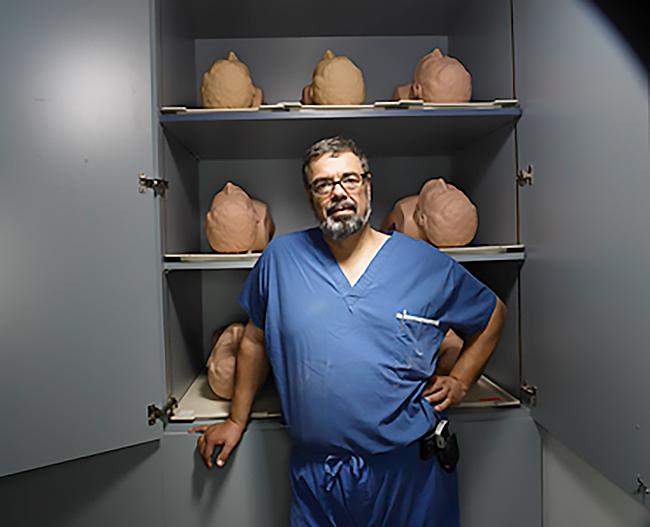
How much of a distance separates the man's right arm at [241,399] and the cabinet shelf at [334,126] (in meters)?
0.59

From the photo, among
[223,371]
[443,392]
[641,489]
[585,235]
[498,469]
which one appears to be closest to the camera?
[641,489]

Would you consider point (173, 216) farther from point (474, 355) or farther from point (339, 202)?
point (474, 355)

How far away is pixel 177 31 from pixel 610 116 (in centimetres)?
128

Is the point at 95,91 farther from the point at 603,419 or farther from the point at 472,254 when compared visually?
the point at 603,419

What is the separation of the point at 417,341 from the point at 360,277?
0.66ft

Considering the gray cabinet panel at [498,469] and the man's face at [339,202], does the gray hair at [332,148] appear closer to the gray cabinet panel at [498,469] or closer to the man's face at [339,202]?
the man's face at [339,202]

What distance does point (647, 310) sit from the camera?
89cm

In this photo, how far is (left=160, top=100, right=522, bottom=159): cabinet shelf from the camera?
4.40 ft

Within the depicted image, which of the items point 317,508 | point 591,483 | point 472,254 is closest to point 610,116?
point 472,254

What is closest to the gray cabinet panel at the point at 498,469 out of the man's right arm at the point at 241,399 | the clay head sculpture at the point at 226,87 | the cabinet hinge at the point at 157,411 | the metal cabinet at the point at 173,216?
the metal cabinet at the point at 173,216

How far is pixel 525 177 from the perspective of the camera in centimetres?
134

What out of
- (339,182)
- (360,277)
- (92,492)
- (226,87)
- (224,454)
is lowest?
(92,492)

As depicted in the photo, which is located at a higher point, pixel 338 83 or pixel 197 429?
pixel 338 83

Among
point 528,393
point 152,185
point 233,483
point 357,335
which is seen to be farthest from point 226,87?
point 528,393
